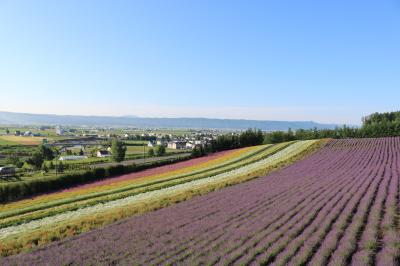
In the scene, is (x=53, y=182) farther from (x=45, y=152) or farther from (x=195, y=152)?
(x=45, y=152)

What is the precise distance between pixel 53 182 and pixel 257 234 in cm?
4106

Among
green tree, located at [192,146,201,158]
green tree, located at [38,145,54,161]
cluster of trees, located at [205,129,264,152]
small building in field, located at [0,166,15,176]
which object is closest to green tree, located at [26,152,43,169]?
green tree, located at [38,145,54,161]

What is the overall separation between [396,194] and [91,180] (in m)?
44.2

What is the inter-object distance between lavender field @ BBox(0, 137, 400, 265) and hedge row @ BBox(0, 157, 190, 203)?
30.8 m

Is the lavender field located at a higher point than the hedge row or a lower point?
higher

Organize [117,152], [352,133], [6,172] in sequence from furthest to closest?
1. [352,133]
2. [117,152]
3. [6,172]

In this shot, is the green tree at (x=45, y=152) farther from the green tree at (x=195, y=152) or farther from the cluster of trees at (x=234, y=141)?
the cluster of trees at (x=234, y=141)

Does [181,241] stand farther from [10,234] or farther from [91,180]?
[91,180]

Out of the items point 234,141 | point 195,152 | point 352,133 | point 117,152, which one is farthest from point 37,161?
point 352,133

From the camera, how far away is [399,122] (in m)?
85.5

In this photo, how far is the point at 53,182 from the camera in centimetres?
4816

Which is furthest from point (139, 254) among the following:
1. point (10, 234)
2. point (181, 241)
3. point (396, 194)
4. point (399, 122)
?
point (399, 122)

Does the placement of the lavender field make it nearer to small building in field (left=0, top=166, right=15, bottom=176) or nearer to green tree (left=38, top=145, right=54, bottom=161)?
small building in field (left=0, top=166, right=15, bottom=176)

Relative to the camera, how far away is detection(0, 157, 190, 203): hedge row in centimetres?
4359
